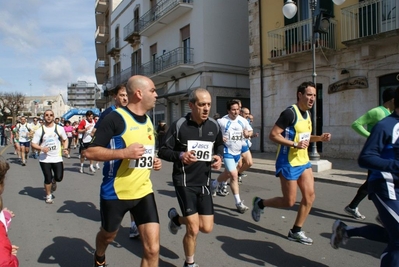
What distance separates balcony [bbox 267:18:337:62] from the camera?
12.9 meters

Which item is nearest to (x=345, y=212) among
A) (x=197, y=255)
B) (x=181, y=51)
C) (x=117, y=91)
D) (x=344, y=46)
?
(x=197, y=255)

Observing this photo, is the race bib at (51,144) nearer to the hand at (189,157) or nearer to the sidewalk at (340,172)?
the hand at (189,157)

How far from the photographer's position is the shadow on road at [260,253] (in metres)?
3.75

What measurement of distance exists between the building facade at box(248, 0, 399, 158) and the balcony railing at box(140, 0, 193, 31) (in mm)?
5304

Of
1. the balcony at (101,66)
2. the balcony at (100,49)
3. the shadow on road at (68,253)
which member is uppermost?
the balcony at (100,49)

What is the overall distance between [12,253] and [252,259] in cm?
253

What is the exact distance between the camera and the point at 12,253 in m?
2.11

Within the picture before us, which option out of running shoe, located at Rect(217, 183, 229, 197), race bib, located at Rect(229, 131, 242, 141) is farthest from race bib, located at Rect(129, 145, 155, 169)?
running shoe, located at Rect(217, 183, 229, 197)

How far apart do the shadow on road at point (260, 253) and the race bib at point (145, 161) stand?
163 cm

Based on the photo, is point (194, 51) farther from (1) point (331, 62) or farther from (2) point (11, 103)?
(2) point (11, 103)

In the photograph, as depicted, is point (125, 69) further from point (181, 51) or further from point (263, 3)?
point (263, 3)

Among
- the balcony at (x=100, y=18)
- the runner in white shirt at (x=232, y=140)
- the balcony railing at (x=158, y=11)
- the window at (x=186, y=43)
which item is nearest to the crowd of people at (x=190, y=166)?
the runner in white shirt at (x=232, y=140)

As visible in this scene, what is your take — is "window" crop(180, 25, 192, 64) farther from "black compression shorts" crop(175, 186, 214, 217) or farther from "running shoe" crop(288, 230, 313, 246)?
"black compression shorts" crop(175, 186, 214, 217)

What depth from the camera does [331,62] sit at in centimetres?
1305
